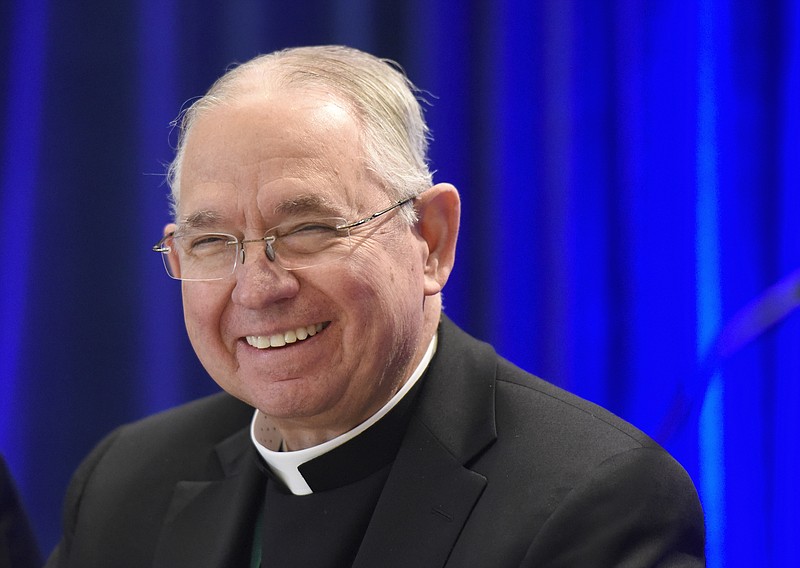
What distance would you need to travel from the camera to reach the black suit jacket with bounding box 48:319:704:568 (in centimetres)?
145

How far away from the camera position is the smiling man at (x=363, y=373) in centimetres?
149

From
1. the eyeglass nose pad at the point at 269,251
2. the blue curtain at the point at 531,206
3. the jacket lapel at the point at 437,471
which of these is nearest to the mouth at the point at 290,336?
the eyeglass nose pad at the point at 269,251

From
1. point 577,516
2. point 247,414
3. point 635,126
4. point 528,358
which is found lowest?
point 528,358

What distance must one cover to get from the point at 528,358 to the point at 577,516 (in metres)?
1.43

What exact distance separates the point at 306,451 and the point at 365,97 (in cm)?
62

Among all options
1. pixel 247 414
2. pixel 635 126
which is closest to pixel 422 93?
pixel 635 126

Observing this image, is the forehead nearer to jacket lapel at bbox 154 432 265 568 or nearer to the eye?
the eye

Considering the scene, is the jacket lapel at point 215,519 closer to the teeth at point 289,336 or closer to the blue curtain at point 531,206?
the teeth at point 289,336

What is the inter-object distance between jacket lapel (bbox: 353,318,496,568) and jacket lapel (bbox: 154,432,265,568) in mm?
324

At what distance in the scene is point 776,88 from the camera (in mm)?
2438

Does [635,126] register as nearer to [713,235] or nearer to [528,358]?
[713,235]

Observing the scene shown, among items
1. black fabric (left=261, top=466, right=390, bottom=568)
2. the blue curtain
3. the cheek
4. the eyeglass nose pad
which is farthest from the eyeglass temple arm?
the blue curtain

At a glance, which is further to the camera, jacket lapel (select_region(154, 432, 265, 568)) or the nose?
jacket lapel (select_region(154, 432, 265, 568))

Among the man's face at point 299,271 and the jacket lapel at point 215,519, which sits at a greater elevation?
the man's face at point 299,271
